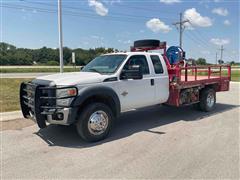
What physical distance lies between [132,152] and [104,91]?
1.41 m

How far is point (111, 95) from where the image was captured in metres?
5.25

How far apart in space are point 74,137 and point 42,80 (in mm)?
1459

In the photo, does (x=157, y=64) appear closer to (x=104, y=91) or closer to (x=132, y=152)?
(x=104, y=91)

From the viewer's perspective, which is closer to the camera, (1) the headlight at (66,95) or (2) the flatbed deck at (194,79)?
(1) the headlight at (66,95)

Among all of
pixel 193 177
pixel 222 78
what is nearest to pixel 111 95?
pixel 193 177

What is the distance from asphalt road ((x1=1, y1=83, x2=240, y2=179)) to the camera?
12.2ft

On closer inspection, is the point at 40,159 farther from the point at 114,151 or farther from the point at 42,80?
the point at 42,80

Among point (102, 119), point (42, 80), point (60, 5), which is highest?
point (60, 5)

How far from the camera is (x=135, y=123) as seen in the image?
661 centimetres

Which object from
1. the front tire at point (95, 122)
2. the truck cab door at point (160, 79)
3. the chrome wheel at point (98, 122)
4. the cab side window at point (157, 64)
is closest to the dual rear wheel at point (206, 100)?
the truck cab door at point (160, 79)

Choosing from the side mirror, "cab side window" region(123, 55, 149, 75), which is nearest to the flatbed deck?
"cab side window" region(123, 55, 149, 75)

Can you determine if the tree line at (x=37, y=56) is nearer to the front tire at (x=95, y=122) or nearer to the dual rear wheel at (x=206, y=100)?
the dual rear wheel at (x=206, y=100)

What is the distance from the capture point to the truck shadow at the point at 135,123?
526 cm

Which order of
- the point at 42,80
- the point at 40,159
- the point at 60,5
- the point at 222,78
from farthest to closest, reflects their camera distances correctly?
the point at 60,5, the point at 222,78, the point at 42,80, the point at 40,159
